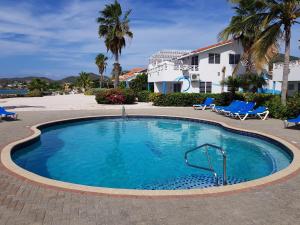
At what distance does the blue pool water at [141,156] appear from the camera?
30.5 ft

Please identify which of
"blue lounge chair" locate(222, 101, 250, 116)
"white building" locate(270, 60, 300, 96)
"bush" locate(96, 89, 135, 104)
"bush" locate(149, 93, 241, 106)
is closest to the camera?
"blue lounge chair" locate(222, 101, 250, 116)

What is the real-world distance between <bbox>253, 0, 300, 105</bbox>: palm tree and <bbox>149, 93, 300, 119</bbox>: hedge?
72 centimetres

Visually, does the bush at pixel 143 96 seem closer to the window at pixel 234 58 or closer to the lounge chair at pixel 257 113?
the window at pixel 234 58

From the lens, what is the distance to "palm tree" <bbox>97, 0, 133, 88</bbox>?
122 feet

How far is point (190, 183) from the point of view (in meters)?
8.70

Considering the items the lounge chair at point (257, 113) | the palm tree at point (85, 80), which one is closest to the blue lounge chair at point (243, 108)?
the lounge chair at point (257, 113)

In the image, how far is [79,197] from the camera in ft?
19.7

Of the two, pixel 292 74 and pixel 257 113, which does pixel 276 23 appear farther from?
pixel 292 74

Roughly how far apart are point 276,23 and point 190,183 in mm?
14219

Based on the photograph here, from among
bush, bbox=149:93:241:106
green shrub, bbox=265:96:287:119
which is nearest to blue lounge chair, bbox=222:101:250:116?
green shrub, bbox=265:96:287:119

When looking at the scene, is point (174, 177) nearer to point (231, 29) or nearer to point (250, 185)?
point (250, 185)

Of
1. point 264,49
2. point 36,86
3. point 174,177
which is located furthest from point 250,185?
point 36,86

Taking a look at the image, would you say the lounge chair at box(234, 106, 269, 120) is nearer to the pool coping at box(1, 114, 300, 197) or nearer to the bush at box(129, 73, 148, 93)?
the pool coping at box(1, 114, 300, 197)

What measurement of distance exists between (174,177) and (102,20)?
31945 millimetres
